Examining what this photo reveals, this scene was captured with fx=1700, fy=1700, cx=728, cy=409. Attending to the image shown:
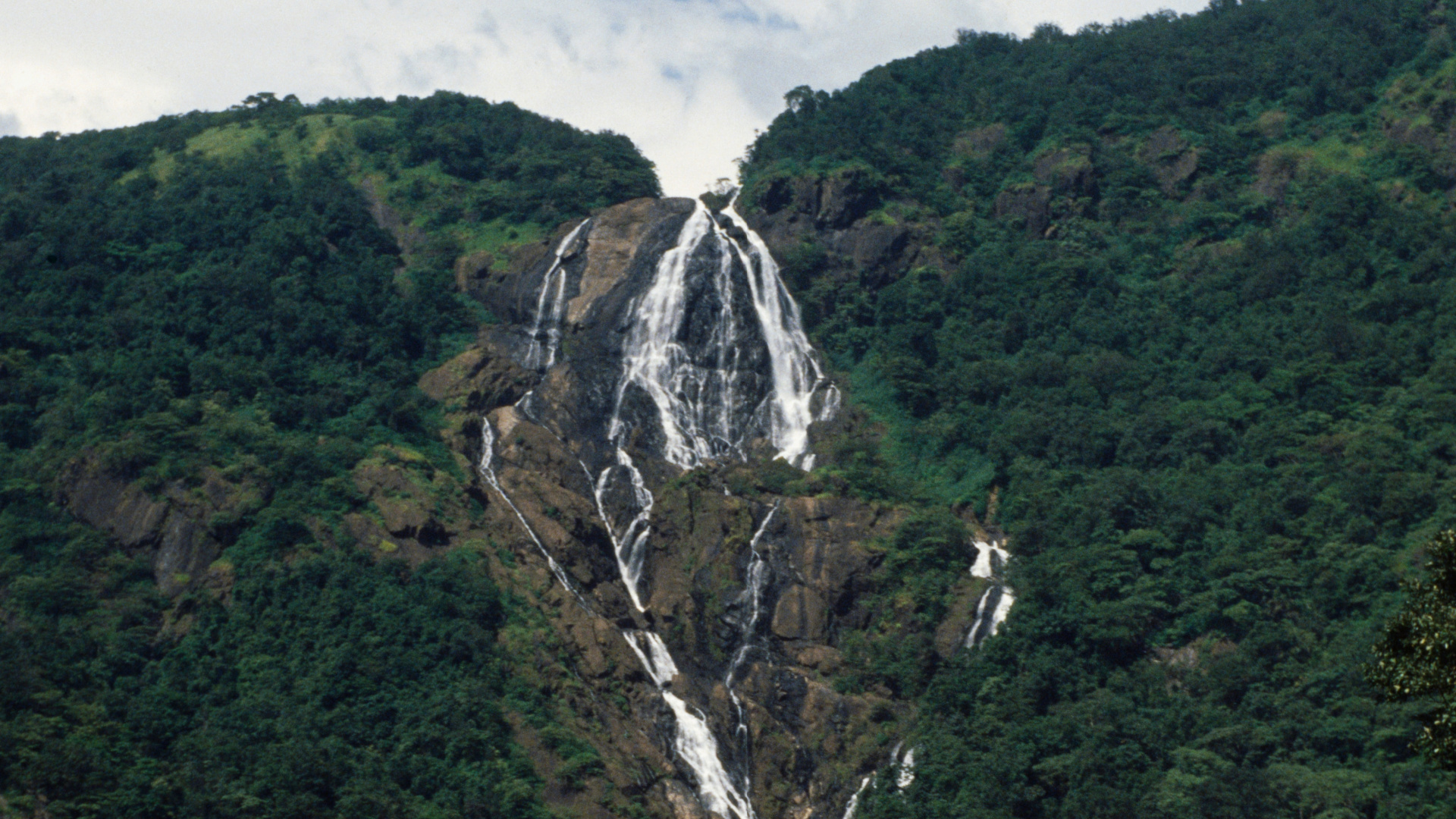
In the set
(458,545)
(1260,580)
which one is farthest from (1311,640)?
(458,545)

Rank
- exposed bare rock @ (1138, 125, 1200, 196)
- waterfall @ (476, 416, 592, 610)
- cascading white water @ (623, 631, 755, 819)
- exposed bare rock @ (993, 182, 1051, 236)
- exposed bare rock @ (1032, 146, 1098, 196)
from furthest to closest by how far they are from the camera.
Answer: exposed bare rock @ (1032, 146, 1098, 196), exposed bare rock @ (1138, 125, 1200, 196), exposed bare rock @ (993, 182, 1051, 236), waterfall @ (476, 416, 592, 610), cascading white water @ (623, 631, 755, 819)

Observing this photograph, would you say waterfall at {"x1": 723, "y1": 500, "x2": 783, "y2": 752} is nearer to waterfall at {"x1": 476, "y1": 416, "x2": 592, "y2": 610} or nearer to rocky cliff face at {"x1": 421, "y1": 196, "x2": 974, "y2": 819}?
rocky cliff face at {"x1": 421, "y1": 196, "x2": 974, "y2": 819}

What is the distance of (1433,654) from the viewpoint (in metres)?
24.6

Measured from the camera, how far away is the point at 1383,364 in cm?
6266

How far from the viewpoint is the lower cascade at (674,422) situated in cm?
5638

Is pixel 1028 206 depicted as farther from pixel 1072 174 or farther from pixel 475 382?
pixel 475 382

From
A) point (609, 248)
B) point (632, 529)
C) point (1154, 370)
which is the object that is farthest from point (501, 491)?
point (1154, 370)

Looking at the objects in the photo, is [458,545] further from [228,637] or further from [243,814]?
[243,814]

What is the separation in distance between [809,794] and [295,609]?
17.4 meters

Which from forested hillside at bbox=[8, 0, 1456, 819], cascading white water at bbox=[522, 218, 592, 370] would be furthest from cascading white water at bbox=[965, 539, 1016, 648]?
cascading white water at bbox=[522, 218, 592, 370]

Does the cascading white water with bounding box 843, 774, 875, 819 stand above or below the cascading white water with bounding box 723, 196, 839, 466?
below

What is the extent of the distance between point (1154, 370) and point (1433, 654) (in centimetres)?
4493

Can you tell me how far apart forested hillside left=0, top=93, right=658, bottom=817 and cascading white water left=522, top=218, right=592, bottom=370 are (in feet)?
8.78

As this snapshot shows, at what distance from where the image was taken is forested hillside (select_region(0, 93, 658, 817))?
160 feet
